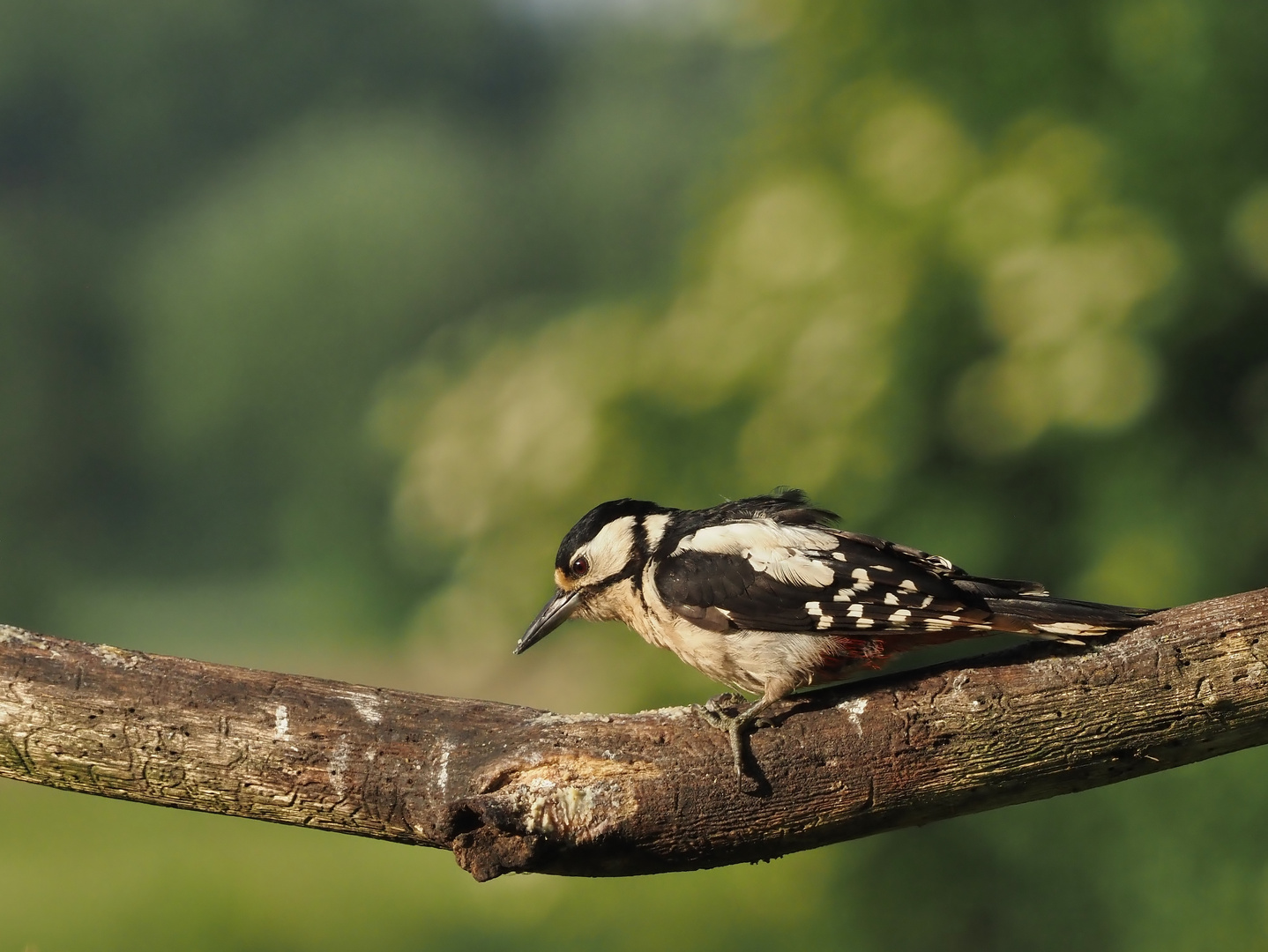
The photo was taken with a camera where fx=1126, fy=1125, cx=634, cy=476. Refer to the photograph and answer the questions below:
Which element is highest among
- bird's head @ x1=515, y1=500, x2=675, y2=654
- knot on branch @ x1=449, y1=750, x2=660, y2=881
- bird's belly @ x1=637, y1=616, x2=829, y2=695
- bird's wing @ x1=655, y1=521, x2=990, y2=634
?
bird's head @ x1=515, y1=500, x2=675, y2=654

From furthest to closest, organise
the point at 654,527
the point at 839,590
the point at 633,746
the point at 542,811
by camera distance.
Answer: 1. the point at 654,527
2. the point at 839,590
3. the point at 633,746
4. the point at 542,811

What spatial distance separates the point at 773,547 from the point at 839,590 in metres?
0.16

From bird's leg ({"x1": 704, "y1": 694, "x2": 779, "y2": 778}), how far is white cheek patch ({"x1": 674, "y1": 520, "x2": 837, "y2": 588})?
0.28m

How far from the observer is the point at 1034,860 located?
337 centimetres

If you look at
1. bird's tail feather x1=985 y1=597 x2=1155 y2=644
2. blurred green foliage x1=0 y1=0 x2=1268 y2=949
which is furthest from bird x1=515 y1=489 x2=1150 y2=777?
blurred green foliage x1=0 y1=0 x2=1268 y2=949

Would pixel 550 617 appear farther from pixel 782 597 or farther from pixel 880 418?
pixel 880 418

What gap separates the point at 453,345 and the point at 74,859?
3.20m

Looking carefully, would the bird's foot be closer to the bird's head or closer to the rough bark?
the rough bark

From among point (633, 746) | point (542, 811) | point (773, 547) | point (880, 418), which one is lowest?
point (542, 811)

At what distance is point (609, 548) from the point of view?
2242 millimetres

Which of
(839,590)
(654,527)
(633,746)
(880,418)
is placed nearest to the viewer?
(633,746)

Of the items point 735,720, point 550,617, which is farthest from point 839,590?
point 550,617

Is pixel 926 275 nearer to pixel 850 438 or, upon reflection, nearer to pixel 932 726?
pixel 850 438

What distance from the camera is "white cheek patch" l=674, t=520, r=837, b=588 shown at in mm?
1972
